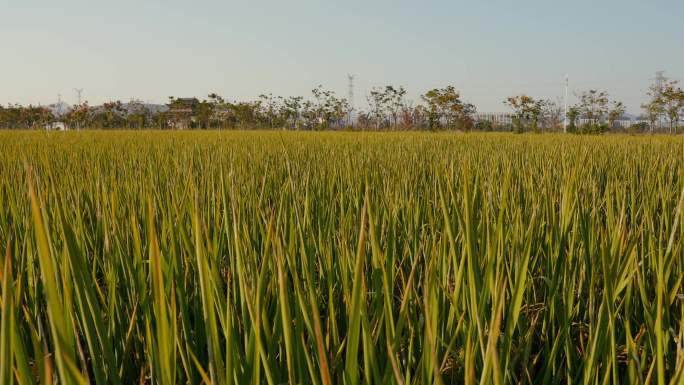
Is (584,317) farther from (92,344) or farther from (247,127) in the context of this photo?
(247,127)

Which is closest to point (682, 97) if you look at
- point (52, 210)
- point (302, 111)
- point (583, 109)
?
point (583, 109)

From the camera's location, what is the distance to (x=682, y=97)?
19328 mm

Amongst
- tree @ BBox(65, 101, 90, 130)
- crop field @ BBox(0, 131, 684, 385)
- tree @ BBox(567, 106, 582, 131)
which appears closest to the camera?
crop field @ BBox(0, 131, 684, 385)

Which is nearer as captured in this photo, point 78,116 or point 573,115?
point 573,115

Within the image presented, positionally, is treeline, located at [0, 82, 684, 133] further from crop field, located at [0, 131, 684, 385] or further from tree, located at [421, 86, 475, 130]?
crop field, located at [0, 131, 684, 385]

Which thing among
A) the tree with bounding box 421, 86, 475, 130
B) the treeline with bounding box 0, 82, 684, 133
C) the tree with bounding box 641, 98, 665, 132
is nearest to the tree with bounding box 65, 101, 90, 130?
the treeline with bounding box 0, 82, 684, 133

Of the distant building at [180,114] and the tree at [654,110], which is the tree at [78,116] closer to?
the distant building at [180,114]

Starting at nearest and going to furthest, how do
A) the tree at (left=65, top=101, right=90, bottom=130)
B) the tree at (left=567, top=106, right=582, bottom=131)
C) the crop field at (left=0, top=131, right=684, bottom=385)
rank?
the crop field at (left=0, top=131, right=684, bottom=385) → the tree at (left=567, top=106, right=582, bottom=131) → the tree at (left=65, top=101, right=90, bottom=130)

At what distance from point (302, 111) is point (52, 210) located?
24761 millimetres

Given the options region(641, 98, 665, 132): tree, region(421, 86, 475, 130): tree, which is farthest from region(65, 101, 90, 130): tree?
region(641, 98, 665, 132): tree

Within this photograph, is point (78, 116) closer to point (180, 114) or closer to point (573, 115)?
point (180, 114)

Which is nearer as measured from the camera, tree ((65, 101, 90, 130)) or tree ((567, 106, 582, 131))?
tree ((567, 106, 582, 131))

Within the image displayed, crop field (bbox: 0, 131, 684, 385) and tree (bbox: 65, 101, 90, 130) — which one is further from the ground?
→ tree (bbox: 65, 101, 90, 130)

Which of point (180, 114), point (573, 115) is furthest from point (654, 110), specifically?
point (180, 114)
